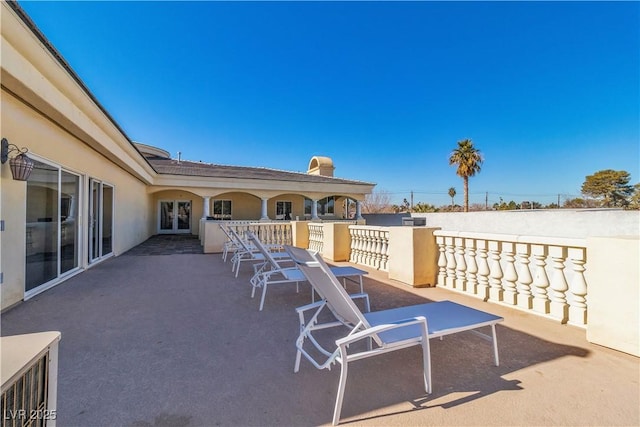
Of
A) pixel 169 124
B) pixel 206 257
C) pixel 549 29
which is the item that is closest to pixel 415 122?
pixel 549 29

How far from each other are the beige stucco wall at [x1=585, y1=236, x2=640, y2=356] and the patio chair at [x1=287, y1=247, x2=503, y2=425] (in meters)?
1.25

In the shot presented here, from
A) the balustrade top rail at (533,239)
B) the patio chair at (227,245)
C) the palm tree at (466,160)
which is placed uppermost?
the palm tree at (466,160)

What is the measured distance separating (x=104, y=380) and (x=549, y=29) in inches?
649

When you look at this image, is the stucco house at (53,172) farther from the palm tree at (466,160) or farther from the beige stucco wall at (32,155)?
the palm tree at (466,160)

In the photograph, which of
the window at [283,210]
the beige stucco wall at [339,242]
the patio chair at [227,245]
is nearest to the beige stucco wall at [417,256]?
the beige stucco wall at [339,242]

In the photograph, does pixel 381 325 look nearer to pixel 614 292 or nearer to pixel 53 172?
pixel 614 292

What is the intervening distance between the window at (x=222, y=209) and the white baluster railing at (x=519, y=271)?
1734 cm

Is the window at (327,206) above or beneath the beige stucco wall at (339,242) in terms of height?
above

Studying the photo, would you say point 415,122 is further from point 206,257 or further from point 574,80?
point 206,257

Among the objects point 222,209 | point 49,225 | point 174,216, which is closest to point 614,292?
point 49,225

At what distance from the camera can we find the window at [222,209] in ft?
64.9

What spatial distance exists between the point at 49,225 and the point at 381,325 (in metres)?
6.64

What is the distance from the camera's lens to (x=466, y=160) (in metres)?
28.0

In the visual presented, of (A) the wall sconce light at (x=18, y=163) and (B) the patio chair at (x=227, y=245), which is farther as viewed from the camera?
(B) the patio chair at (x=227, y=245)
